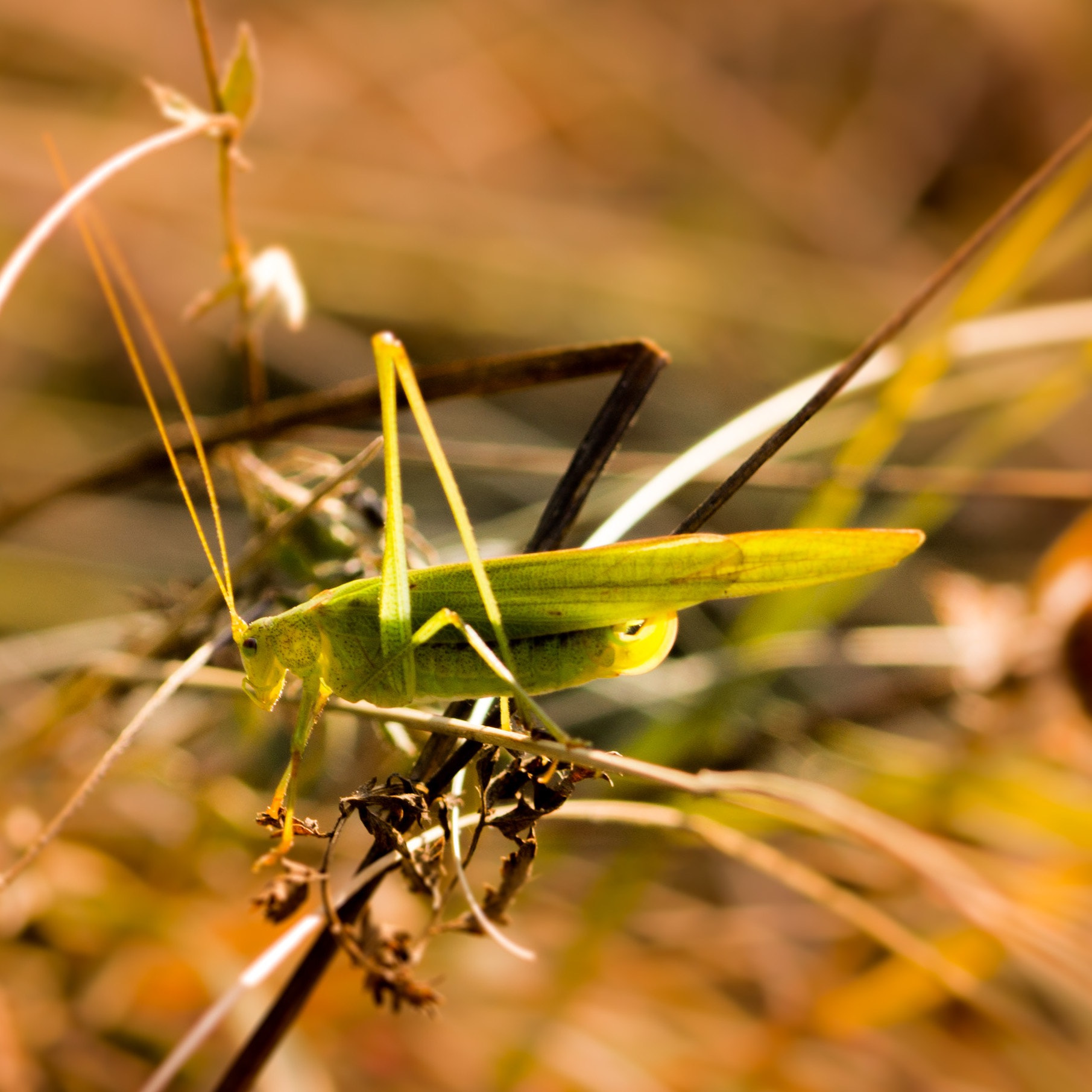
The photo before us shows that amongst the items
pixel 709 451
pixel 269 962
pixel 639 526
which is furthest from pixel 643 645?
pixel 639 526

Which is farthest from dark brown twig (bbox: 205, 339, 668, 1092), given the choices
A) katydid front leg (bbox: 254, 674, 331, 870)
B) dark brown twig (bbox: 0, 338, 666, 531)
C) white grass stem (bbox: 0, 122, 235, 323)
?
white grass stem (bbox: 0, 122, 235, 323)

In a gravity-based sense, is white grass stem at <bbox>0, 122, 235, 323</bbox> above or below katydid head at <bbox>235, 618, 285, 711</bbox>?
above

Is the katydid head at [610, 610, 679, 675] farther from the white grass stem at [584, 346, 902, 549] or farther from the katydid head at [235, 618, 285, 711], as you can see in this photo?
the katydid head at [235, 618, 285, 711]

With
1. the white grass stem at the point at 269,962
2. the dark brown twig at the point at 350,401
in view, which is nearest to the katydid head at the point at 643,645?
the white grass stem at the point at 269,962

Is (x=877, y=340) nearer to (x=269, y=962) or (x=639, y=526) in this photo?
(x=269, y=962)

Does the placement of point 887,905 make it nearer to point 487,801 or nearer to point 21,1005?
point 487,801

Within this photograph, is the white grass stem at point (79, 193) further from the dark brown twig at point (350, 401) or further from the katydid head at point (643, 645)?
the katydid head at point (643, 645)
